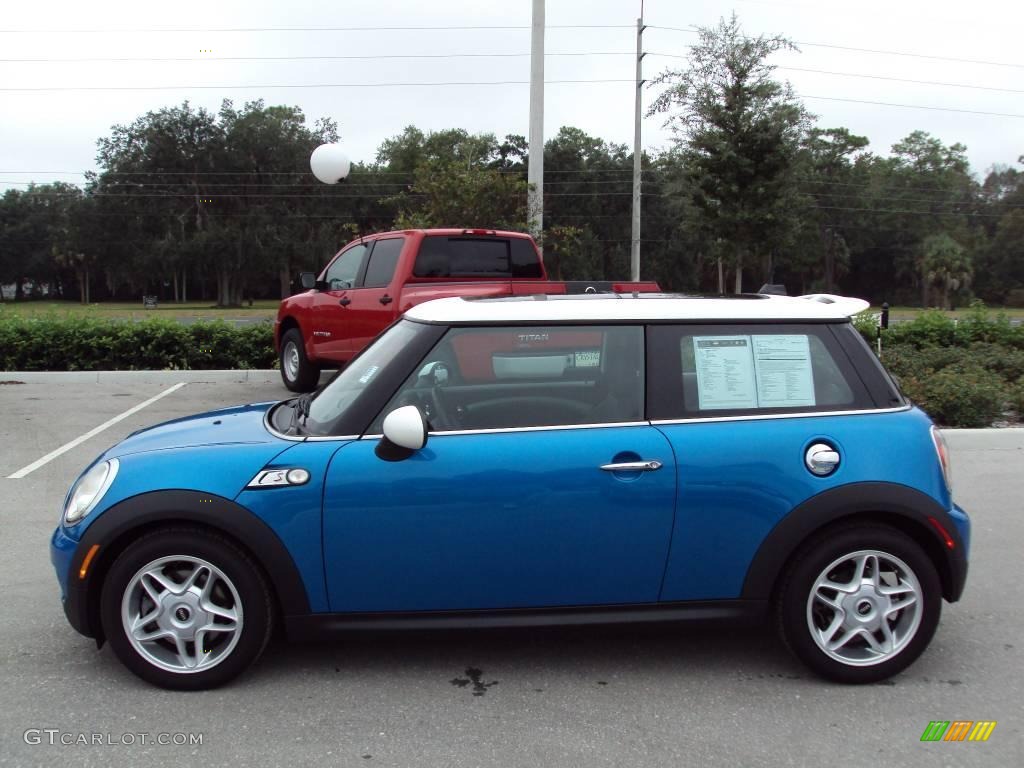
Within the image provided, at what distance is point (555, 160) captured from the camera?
61906mm

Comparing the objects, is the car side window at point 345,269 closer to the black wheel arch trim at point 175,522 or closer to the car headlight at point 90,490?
the car headlight at point 90,490

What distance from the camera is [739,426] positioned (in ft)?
11.3

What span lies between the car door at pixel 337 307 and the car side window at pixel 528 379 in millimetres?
6431

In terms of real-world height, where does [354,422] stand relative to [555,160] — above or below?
below

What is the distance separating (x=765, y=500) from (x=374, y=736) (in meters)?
1.73

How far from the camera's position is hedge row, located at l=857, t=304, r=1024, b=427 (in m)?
8.77

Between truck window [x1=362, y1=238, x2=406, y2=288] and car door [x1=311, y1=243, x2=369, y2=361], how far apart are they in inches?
8.7

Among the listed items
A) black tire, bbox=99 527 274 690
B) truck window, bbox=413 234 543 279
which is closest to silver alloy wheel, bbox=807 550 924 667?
black tire, bbox=99 527 274 690

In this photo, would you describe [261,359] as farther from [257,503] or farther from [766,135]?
[766,135]

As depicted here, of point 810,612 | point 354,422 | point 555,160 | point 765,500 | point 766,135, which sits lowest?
point 810,612

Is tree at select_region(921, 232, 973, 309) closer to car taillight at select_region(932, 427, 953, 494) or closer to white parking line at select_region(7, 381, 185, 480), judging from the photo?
white parking line at select_region(7, 381, 185, 480)

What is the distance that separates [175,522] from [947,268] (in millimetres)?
68696

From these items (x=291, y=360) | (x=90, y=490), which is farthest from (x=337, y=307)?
(x=90, y=490)

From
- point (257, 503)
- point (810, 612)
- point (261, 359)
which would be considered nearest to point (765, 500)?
point (810, 612)
